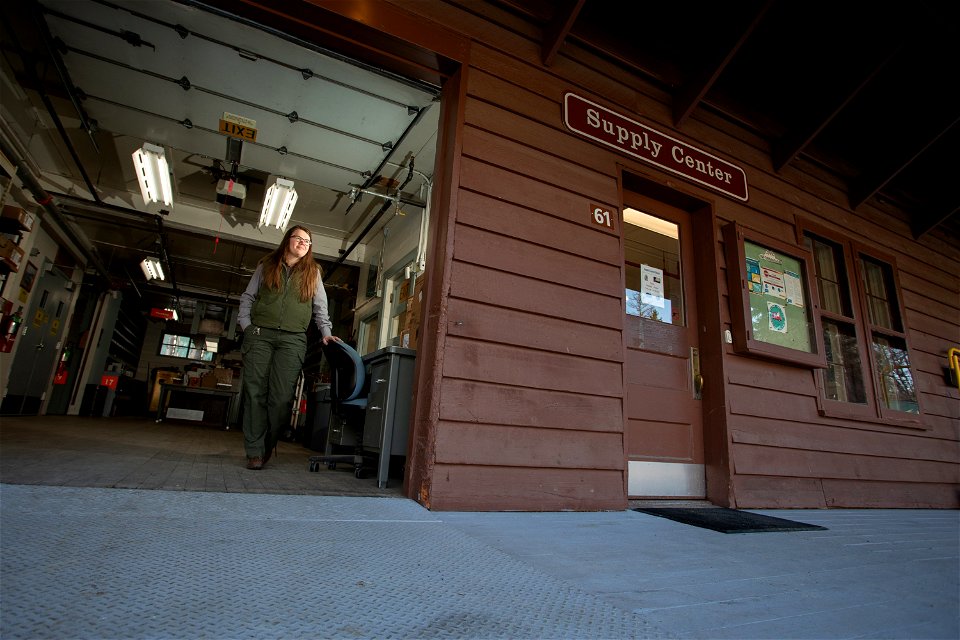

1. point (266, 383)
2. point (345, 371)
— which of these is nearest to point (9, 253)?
point (266, 383)

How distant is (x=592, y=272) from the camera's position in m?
2.87

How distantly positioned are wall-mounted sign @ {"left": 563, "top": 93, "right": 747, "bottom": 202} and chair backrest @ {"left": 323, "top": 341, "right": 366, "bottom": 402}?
6.95 feet

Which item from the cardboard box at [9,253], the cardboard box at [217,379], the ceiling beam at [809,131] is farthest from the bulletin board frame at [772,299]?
the cardboard box at [217,379]

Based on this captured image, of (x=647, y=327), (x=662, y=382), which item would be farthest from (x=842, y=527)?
(x=647, y=327)

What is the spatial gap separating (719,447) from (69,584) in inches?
131

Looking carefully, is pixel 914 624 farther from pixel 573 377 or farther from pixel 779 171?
pixel 779 171

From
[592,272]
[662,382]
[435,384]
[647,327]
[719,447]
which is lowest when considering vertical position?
[719,447]

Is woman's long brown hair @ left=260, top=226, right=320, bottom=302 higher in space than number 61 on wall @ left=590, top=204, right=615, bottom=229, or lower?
lower

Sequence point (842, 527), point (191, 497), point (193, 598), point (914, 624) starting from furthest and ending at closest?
point (842, 527), point (191, 497), point (914, 624), point (193, 598)

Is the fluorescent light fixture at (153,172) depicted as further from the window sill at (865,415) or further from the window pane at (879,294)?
the window pane at (879,294)

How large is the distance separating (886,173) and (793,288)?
5.63ft

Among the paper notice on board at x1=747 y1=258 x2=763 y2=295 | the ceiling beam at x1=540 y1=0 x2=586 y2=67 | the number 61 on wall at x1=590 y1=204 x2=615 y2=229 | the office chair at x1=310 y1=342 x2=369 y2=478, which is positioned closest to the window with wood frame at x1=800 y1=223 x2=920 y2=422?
the paper notice on board at x1=747 y1=258 x2=763 y2=295

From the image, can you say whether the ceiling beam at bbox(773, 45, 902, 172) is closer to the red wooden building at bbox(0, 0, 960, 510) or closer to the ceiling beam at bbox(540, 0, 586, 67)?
the red wooden building at bbox(0, 0, 960, 510)

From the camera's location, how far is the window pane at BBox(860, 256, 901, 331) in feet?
14.6
